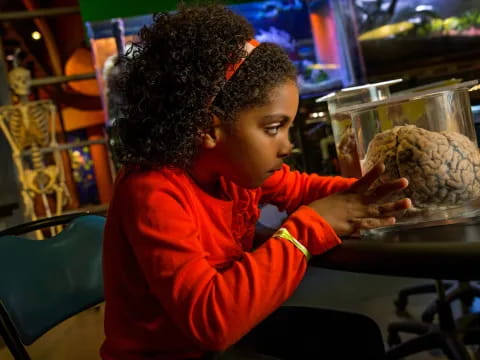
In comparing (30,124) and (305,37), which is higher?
(305,37)

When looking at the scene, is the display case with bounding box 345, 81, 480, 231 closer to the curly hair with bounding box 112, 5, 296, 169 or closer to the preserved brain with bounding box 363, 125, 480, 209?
the preserved brain with bounding box 363, 125, 480, 209

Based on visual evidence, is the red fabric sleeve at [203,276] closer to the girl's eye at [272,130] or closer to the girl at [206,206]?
the girl at [206,206]

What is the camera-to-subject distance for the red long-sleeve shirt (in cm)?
74

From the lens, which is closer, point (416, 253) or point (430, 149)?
point (416, 253)

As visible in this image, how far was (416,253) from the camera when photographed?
69 centimetres

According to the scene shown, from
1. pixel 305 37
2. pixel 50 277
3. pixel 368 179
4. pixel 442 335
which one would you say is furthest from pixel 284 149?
pixel 305 37

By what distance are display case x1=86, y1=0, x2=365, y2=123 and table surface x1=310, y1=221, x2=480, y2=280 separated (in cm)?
299

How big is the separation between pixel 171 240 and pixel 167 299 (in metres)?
0.10

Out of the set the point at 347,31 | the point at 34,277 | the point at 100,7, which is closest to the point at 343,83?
the point at 347,31

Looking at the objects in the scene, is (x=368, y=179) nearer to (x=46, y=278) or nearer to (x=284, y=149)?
(x=284, y=149)

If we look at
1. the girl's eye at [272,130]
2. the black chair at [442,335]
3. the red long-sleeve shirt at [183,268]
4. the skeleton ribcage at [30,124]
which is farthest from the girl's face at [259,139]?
the skeleton ribcage at [30,124]

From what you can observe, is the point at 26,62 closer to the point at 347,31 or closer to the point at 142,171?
the point at 347,31

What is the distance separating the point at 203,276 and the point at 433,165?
43 centimetres

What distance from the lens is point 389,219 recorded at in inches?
31.2
